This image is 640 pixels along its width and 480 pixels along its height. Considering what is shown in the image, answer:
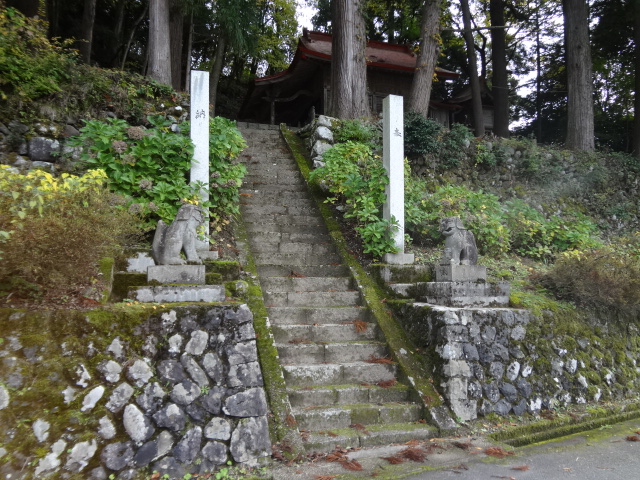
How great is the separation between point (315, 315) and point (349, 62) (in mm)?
7750

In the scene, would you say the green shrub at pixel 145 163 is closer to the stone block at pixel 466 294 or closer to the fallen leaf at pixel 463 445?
the stone block at pixel 466 294

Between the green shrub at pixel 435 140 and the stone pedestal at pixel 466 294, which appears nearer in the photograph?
the stone pedestal at pixel 466 294

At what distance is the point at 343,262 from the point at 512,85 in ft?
70.8

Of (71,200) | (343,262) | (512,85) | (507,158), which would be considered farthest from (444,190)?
(512,85)

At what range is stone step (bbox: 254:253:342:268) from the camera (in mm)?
6121

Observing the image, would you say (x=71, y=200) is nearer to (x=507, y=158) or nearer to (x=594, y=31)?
(x=507, y=158)

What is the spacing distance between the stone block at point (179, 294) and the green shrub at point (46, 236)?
439 millimetres

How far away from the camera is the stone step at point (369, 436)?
3.69 metres

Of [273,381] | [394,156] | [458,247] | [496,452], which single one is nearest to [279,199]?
[394,156]

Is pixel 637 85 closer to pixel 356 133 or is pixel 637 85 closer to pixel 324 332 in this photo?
pixel 356 133

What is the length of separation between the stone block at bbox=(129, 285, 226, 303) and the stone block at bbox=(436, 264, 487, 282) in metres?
2.55

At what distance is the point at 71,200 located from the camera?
3.82 meters

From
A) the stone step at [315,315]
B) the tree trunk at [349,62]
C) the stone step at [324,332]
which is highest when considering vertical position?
the tree trunk at [349,62]

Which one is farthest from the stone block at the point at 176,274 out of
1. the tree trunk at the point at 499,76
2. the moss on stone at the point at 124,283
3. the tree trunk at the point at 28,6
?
the tree trunk at the point at 499,76
